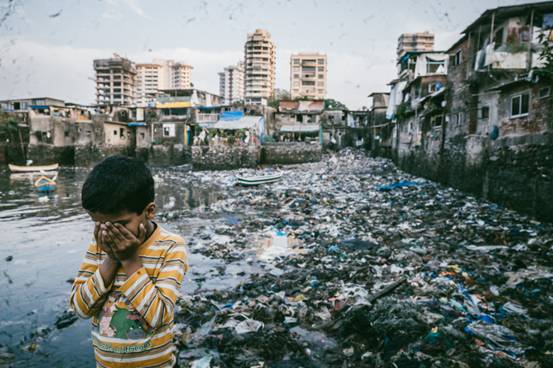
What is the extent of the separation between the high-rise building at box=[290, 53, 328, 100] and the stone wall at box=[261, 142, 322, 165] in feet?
140

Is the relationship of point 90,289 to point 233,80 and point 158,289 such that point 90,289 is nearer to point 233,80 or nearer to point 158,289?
point 158,289

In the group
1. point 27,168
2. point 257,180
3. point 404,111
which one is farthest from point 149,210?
point 27,168

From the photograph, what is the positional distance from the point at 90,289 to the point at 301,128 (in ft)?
111

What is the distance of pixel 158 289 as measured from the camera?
1.30 meters

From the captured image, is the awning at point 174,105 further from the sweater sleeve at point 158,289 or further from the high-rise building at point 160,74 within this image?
the high-rise building at point 160,74

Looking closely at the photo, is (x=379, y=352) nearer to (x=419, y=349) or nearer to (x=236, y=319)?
(x=419, y=349)

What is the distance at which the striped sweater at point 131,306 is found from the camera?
1.26 m

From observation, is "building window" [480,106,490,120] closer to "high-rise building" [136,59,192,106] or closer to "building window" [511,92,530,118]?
"building window" [511,92,530,118]

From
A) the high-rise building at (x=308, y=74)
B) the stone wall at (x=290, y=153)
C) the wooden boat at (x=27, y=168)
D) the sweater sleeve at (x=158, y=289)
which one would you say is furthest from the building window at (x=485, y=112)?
the high-rise building at (x=308, y=74)

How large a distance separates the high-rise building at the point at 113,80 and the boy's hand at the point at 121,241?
7905cm

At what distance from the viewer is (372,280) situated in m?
4.57

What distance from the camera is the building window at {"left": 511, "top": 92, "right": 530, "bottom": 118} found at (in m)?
8.68

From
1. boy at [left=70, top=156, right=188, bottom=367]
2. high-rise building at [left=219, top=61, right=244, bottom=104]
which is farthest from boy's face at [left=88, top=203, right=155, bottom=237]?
high-rise building at [left=219, top=61, right=244, bottom=104]

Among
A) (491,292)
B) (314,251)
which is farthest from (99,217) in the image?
(314,251)
